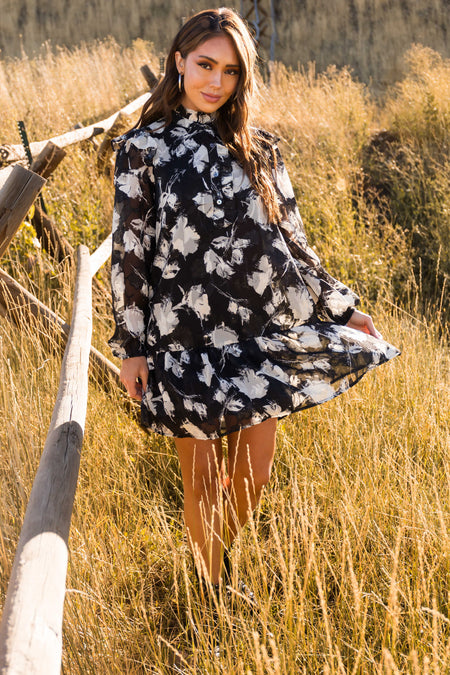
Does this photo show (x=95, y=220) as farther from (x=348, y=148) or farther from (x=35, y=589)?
(x=35, y=589)

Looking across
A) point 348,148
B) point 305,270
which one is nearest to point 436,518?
point 305,270

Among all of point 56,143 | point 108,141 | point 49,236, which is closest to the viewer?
point 49,236

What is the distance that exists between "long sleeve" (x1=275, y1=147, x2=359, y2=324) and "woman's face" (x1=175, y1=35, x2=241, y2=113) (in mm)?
303

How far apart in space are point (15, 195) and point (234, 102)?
92 cm

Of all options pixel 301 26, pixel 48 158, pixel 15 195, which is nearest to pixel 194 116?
pixel 15 195

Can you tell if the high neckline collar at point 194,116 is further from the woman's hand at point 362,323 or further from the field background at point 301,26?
the field background at point 301,26

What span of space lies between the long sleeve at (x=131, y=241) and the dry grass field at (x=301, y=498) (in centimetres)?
52

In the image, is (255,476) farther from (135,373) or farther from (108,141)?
(108,141)

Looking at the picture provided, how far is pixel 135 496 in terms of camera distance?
8.66ft

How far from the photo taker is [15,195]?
2.41 meters

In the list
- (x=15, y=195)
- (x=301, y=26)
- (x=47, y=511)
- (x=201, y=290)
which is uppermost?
(x=301, y=26)

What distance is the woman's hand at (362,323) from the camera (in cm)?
229

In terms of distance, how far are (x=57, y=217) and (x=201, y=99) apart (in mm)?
3408

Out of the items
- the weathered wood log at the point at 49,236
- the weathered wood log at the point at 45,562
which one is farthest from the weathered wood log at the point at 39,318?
the weathered wood log at the point at 45,562
